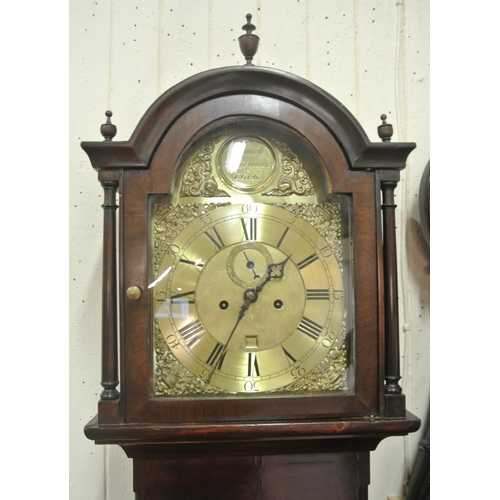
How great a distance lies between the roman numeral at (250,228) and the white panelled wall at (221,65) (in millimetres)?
431

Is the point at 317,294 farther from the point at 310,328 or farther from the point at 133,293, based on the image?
the point at 133,293

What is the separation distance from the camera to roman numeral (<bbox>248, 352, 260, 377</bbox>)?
85cm

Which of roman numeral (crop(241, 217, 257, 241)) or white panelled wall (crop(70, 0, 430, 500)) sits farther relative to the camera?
white panelled wall (crop(70, 0, 430, 500))

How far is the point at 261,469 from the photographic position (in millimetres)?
881

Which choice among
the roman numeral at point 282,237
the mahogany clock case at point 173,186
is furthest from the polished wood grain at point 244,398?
the roman numeral at point 282,237

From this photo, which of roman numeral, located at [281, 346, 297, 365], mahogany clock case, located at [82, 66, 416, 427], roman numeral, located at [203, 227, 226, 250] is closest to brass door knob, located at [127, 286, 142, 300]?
mahogany clock case, located at [82, 66, 416, 427]

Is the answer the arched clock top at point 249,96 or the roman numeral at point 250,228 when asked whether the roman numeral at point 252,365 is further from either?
the arched clock top at point 249,96

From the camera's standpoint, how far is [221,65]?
3.87 feet

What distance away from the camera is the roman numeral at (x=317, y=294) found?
87 cm

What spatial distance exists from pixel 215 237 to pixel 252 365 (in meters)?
0.23

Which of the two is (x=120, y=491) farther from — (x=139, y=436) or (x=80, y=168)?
(x=80, y=168)

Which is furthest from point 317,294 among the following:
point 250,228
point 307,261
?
point 250,228

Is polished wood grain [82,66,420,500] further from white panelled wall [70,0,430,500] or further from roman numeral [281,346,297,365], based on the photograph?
white panelled wall [70,0,430,500]

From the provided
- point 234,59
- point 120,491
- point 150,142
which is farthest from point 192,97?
point 120,491
